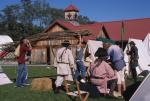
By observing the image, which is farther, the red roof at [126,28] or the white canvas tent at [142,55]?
the red roof at [126,28]

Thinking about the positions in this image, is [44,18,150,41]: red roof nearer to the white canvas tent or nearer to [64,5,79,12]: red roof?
[64,5,79,12]: red roof

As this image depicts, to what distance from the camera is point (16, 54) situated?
45.8ft

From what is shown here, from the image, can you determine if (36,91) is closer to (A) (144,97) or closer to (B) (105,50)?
(B) (105,50)

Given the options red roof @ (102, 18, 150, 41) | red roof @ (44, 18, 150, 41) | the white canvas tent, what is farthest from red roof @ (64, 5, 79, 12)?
the white canvas tent

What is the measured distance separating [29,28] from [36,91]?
6062cm

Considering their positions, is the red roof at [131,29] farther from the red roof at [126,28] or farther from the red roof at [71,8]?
the red roof at [71,8]

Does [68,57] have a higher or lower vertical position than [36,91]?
higher

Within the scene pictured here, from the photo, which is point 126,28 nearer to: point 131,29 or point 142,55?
point 131,29

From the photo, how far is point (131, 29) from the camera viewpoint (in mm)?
53219

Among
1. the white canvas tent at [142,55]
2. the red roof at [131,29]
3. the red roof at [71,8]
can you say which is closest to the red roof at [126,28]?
the red roof at [131,29]

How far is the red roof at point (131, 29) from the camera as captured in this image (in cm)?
5111

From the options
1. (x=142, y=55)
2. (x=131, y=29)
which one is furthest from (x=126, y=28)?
(x=142, y=55)

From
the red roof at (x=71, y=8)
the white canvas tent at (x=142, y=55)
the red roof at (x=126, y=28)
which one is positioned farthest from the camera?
the red roof at (x=71, y=8)

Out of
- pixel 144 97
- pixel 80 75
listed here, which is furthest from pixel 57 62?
pixel 144 97
